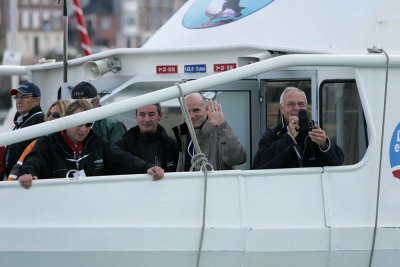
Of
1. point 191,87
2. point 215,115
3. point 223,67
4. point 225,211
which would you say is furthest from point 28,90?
point 225,211

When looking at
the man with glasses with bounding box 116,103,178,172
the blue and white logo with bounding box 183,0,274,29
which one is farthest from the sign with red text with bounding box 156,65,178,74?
the man with glasses with bounding box 116,103,178,172

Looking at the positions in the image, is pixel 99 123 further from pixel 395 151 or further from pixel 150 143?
pixel 395 151

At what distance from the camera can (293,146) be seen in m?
5.98

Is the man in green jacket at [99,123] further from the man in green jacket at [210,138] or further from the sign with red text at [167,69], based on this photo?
the man in green jacket at [210,138]

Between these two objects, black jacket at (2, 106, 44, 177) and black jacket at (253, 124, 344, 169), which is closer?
black jacket at (253, 124, 344, 169)

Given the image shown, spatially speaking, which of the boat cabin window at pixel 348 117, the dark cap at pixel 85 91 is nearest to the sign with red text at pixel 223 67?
the boat cabin window at pixel 348 117

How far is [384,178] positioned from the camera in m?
5.86

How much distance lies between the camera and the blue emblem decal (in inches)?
231

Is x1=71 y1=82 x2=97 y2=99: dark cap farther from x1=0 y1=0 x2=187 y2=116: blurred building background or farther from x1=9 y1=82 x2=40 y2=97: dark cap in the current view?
x1=0 y1=0 x2=187 y2=116: blurred building background

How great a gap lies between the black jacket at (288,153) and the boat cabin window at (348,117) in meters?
0.86

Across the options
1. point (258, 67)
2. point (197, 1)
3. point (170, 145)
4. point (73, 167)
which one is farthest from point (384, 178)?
point (197, 1)

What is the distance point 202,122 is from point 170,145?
1.45 feet

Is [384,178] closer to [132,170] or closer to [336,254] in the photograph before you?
[336,254]

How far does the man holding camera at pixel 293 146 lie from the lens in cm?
588
